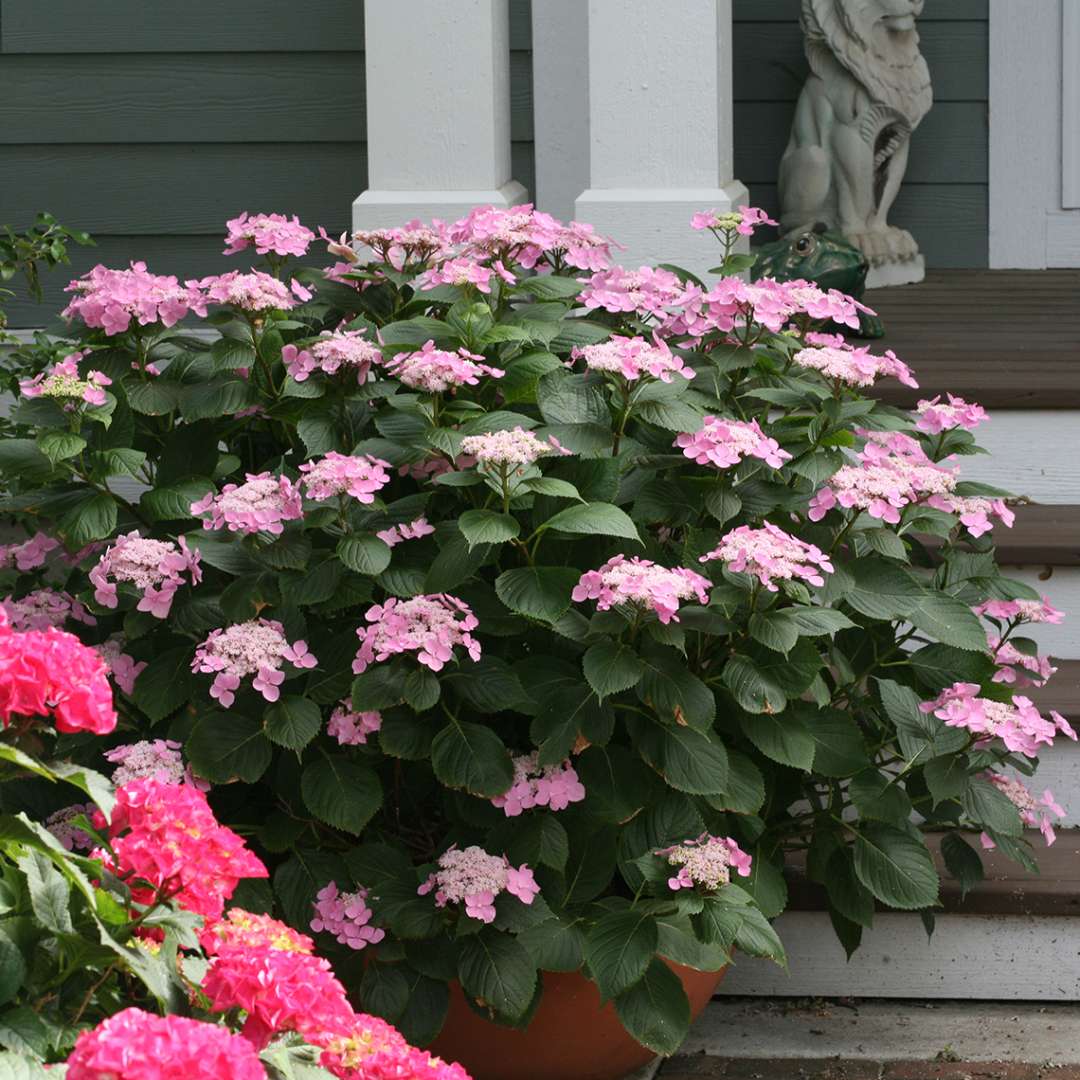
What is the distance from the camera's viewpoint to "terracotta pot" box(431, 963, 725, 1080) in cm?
196

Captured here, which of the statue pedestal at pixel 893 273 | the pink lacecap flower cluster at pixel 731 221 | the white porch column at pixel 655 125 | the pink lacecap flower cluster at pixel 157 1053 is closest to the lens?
the pink lacecap flower cluster at pixel 157 1053

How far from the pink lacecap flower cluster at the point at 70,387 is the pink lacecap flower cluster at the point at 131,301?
9 centimetres

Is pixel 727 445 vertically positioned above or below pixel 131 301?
below

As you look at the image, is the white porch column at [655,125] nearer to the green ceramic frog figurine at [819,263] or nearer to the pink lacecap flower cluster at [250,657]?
the green ceramic frog figurine at [819,263]

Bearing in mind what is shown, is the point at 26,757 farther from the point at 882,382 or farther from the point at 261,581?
the point at 882,382

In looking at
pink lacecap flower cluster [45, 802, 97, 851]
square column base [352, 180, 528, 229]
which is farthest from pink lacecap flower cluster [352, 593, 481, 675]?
square column base [352, 180, 528, 229]

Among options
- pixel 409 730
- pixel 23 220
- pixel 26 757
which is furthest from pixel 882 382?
pixel 26 757

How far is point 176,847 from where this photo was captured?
1099 millimetres

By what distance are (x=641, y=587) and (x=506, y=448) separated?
210 mm

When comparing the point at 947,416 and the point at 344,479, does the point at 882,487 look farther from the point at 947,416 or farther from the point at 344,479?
the point at 344,479

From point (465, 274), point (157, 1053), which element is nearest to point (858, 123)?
point (465, 274)

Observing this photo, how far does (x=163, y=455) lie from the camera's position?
2.08m

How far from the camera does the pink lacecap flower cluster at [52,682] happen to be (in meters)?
1.12

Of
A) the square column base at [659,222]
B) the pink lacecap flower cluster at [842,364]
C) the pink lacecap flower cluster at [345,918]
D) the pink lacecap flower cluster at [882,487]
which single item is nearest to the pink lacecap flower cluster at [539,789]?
the pink lacecap flower cluster at [345,918]
